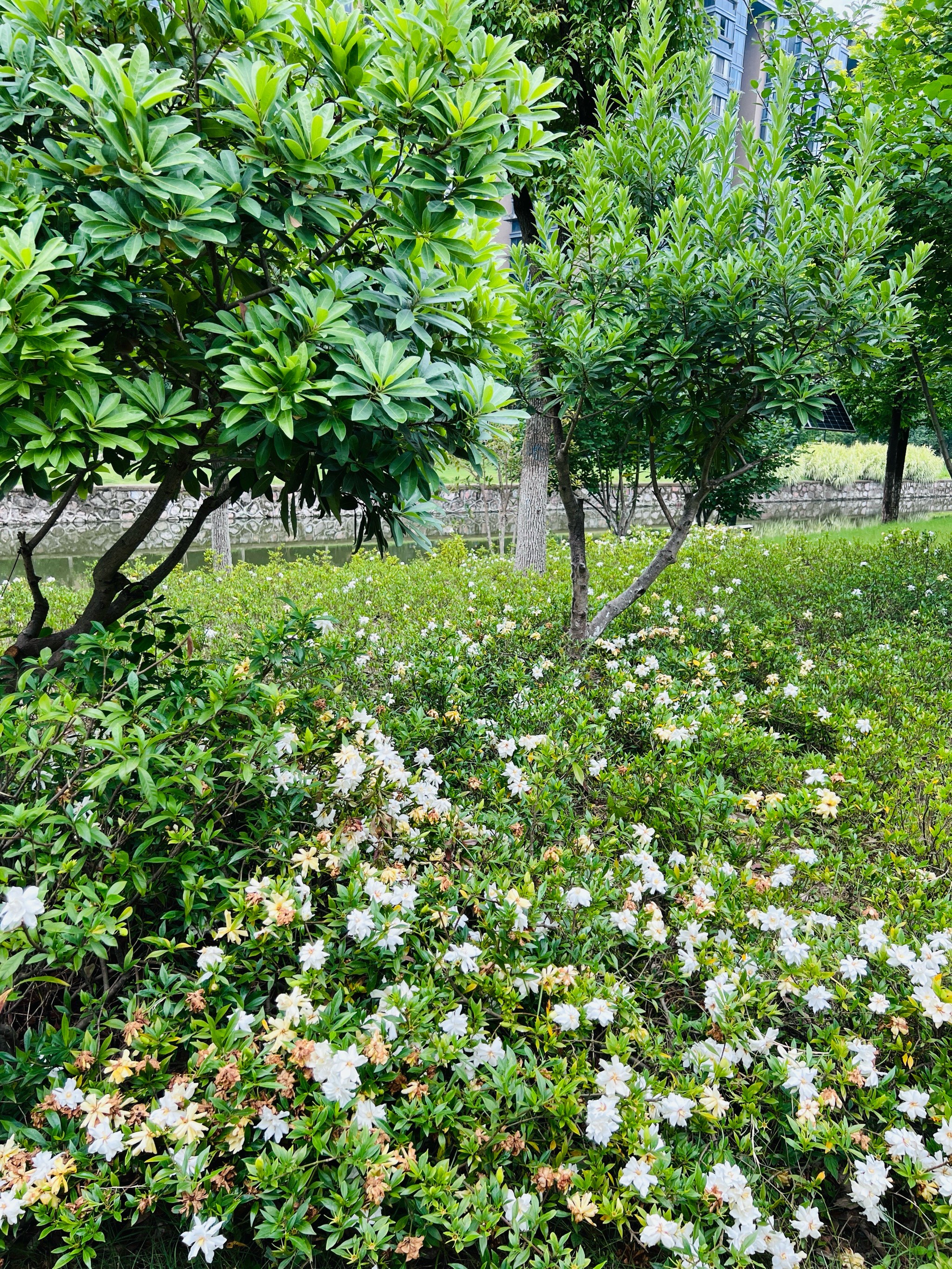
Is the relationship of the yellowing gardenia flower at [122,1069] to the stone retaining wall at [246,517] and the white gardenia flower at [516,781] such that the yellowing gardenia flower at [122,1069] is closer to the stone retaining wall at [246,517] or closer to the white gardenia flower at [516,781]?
the white gardenia flower at [516,781]

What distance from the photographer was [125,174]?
1726 mm

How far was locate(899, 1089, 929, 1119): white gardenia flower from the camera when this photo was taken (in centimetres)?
179

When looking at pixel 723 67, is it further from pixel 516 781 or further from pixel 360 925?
pixel 360 925

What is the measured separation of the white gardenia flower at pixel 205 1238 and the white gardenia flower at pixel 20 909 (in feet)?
2.26

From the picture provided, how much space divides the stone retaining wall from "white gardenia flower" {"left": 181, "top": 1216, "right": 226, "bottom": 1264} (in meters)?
13.2

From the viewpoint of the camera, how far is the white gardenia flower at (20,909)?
1.60 metres

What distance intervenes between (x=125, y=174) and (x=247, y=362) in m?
0.47

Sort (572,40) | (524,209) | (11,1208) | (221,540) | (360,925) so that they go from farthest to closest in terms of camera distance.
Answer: (221,540), (524,209), (572,40), (360,925), (11,1208)

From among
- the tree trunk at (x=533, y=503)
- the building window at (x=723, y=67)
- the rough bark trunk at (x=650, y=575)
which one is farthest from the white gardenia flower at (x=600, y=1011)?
the building window at (x=723, y=67)

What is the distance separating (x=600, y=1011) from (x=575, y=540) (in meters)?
3.46

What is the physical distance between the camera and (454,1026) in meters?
1.82

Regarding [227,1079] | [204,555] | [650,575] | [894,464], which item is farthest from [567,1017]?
[894,464]

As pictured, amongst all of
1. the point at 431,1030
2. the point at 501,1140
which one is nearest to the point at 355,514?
the point at 431,1030

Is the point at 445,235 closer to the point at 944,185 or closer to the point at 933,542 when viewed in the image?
the point at 944,185
